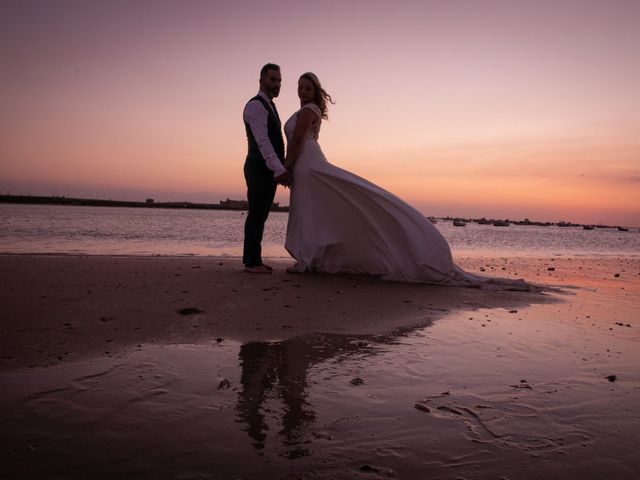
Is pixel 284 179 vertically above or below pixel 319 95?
below

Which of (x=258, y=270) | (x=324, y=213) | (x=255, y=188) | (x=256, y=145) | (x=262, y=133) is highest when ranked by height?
(x=262, y=133)

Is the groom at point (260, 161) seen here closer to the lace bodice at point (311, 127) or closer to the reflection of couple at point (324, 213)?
the reflection of couple at point (324, 213)

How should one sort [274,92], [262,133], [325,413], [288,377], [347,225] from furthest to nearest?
1. [274,92]
2. [347,225]
3. [262,133]
4. [288,377]
5. [325,413]

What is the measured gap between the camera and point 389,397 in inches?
86.5

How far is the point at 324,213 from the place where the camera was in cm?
674

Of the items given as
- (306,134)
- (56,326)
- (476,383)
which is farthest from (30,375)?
(306,134)

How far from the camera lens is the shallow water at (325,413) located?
1555mm

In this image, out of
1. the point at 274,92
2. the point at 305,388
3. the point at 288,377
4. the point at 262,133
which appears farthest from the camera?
the point at 274,92

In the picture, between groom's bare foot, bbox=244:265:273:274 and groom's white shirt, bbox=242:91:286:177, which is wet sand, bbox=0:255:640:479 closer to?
groom's bare foot, bbox=244:265:273:274

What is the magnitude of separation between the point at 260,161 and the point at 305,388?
16.3ft

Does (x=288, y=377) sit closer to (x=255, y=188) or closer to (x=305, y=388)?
(x=305, y=388)

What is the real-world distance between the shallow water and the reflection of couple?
11.3 ft

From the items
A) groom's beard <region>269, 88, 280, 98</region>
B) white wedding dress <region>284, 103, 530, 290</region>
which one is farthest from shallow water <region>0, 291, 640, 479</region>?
groom's beard <region>269, 88, 280, 98</region>

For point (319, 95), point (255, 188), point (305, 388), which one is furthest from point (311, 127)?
point (305, 388)
